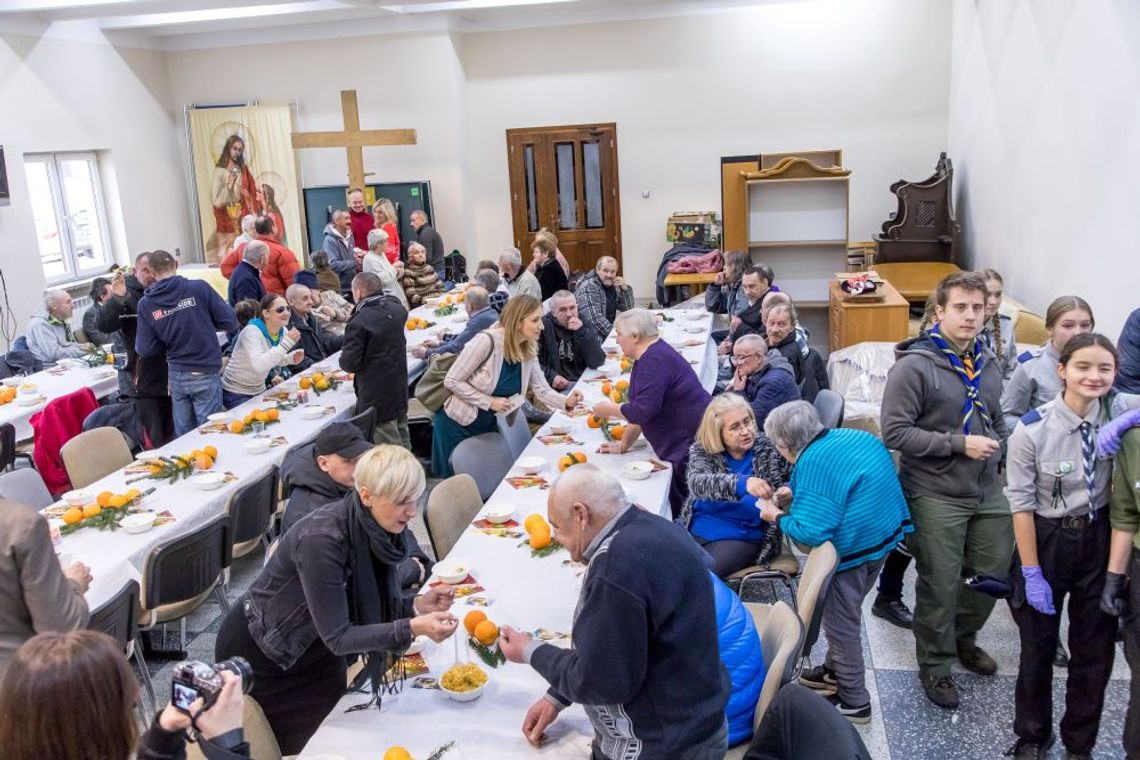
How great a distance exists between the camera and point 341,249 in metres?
10.2

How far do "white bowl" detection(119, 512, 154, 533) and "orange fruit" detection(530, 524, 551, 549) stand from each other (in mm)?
1777

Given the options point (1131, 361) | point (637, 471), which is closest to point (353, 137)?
point (637, 471)

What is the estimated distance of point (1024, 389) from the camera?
4.46m

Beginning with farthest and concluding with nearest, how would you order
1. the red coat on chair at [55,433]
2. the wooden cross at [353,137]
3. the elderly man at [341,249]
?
the wooden cross at [353,137], the elderly man at [341,249], the red coat on chair at [55,433]

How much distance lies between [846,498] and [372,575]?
173cm

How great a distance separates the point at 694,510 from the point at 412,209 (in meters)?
9.28

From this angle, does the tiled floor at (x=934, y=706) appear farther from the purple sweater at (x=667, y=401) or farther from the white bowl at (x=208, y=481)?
the purple sweater at (x=667, y=401)

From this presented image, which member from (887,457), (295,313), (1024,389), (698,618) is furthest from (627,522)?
(295,313)

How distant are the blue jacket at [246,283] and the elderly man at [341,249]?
2086mm

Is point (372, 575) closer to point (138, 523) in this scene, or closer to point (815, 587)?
point (815, 587)

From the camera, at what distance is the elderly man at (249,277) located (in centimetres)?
782

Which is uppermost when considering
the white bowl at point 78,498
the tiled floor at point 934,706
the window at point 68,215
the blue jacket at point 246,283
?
the window at point 68,215

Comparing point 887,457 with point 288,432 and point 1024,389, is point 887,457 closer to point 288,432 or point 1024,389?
point 1024,389

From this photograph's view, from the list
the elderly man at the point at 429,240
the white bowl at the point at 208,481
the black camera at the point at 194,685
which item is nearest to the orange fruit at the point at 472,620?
the black camera at the point at 194,685
